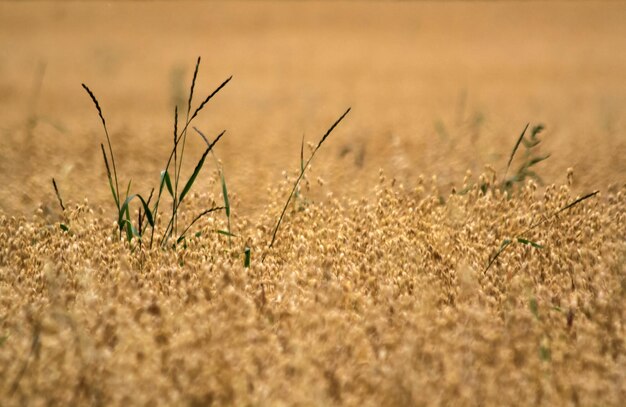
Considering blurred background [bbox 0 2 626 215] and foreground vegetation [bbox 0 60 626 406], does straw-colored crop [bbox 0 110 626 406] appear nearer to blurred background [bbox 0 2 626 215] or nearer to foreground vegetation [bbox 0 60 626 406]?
foreground vegetation [bbox 0 60 626 406]

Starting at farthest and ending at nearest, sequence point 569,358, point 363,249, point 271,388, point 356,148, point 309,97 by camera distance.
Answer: point 309,97 → point 356,148 → point 363,249 → point 569,358 → point 271,388

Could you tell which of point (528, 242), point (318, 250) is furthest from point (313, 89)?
point (528, 242)

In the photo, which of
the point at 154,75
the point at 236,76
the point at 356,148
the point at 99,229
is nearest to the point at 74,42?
the point at 154,75

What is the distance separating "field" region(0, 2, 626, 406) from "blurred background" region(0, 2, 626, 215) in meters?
0.02

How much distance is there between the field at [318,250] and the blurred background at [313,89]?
0.02 meters

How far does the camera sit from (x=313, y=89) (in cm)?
429

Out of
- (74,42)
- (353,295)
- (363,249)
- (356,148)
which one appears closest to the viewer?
(353,295)

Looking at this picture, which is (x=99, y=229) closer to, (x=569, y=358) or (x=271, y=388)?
(x=271, y=388)

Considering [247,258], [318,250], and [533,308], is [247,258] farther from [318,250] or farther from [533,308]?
[533,308]

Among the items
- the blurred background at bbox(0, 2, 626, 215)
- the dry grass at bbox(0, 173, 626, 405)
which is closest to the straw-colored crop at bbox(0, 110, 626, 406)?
the dry grass at bbox(0, 173, 626, 405)

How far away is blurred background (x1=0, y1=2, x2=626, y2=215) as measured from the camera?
2.69 m

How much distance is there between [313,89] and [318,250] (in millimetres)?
2427

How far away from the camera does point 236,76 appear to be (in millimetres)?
4801

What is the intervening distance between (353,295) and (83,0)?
240 inches
